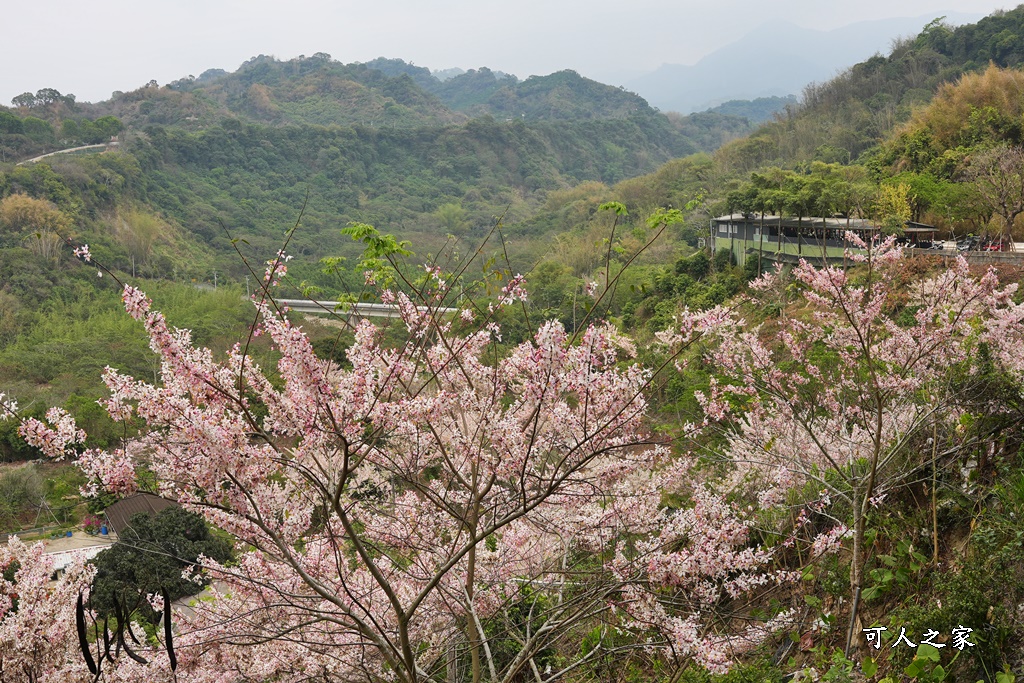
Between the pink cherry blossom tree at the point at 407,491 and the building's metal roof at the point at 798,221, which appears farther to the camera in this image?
the building's metal roof at the point at 798,221

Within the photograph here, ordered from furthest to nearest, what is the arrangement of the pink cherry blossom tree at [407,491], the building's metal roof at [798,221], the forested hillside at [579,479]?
the building's metal roof at [798,221] → the forested hillside at [579,479] → the pink cherry blossom tree at [407,491]

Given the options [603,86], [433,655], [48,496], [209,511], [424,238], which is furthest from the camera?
[603,86]

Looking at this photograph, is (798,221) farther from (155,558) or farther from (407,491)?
(407,491)

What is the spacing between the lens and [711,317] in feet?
11.3

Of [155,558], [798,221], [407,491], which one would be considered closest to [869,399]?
[407,491]

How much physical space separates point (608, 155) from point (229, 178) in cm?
4553

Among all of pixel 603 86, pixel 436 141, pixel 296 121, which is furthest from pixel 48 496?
pixel 603 86

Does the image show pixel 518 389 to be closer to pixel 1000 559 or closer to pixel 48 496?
pixel 1000 559

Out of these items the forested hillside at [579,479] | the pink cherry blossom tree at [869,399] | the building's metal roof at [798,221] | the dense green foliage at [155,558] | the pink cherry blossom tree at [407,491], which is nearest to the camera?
the pink cherry blossom tree at [407,491]

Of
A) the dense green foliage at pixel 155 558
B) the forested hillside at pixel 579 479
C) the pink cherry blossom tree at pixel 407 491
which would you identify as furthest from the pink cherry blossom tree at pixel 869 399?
the dense green foliage at pixel 155 558

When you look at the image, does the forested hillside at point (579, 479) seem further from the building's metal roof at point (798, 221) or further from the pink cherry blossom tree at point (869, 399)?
the building's metal roof at point (798, 221)

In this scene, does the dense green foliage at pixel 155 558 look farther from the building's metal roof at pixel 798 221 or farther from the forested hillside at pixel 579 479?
the building's metal roof at pixel 798 221

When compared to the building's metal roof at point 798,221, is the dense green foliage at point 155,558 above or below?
below

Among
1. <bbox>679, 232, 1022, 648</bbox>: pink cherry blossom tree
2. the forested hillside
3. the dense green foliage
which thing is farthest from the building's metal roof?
the dense green foliage
